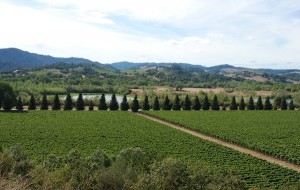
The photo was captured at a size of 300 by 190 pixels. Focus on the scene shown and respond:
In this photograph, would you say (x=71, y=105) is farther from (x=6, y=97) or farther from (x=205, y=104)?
(x=205, y=104)

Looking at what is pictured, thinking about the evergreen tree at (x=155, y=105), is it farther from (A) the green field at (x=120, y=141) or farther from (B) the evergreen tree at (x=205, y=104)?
(A) the green field at (x=120, y=141)

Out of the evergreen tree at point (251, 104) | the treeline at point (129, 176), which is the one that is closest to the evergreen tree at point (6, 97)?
the treeline at point (129, 176)

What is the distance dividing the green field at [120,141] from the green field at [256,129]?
195 inches

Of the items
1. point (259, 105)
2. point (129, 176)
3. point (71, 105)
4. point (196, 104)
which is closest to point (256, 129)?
point (196, 104)

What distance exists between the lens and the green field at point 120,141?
38.4 meters

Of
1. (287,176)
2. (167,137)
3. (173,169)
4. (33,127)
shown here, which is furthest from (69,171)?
(33,127)

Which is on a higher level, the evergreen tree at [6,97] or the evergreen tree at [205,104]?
the evergreen tree at [6,97]

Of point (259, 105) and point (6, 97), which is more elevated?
point (6, 97)

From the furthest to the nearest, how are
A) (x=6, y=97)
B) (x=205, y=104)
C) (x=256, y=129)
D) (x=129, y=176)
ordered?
(x=205, y=104)
(x=6, y=97)
(x=256, y=129)
(x=129, y=176)

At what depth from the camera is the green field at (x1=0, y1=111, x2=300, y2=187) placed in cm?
3844

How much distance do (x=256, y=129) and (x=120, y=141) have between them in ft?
93.3

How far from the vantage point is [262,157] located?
4712cm

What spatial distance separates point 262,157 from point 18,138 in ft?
109

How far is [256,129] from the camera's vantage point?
67.3 metres
